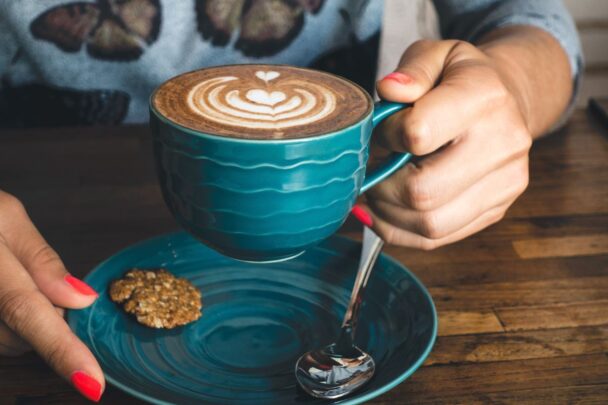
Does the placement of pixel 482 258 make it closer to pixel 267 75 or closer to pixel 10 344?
pixel 267 75

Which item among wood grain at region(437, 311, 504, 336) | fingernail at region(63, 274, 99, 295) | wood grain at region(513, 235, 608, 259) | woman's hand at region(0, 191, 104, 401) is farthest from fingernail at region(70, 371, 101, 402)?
wood grain at region(513, 235, 608, 259)

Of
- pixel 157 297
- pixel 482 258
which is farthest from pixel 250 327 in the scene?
pixel 482 258

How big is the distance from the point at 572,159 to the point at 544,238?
240 mm

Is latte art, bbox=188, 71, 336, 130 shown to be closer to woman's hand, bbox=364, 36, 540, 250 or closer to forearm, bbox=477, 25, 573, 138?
woman's hand, bbox=364, 36, 540, 250

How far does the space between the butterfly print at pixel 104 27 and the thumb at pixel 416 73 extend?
563 millimetres

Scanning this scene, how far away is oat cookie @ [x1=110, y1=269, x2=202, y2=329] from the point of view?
68cm

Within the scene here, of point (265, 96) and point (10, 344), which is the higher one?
point (265, 96)

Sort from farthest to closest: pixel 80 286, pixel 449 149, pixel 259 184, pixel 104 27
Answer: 1. pixel 104 27
2. pixel 449 149
3. pixel 80 286
4. pixel 259 184

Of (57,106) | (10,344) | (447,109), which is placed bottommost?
(57,106)

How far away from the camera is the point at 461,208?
0.79 meters

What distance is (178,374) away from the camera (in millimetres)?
617

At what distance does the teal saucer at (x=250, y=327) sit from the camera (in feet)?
1.98

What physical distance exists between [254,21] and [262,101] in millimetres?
674

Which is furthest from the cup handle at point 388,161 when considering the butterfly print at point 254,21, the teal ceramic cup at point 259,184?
the butterfly print at point 254,21
